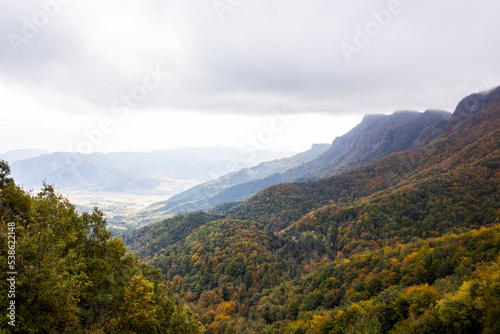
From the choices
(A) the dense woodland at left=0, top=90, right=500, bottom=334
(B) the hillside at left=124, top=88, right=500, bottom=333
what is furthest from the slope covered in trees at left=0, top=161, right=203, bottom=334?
(B) the hillside at left=124, top=88, right=500, bottom=333

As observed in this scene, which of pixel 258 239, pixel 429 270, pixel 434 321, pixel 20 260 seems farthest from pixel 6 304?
pixel 258 239

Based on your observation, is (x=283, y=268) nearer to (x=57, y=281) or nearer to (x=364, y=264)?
(x=364, y=264)

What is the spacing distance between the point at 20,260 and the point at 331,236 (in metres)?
130

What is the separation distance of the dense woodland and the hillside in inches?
12.8

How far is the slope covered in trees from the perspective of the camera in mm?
13109

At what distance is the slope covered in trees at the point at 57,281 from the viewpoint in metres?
13.1

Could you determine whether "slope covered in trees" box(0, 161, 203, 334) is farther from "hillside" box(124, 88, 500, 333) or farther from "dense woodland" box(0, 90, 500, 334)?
"hillside" box(124, 88, 500, 333)

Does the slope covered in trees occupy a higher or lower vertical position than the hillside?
higher

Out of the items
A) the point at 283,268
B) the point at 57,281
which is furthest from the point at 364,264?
the point at 57,281

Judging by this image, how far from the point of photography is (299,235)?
426 ft

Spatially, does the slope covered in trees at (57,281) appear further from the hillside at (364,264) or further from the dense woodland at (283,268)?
the hillside at (364,264)

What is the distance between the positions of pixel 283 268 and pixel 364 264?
131 feet

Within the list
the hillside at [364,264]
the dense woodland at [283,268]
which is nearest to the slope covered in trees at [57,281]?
the dense woodland at [283,268]

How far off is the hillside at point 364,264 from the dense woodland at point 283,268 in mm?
324
